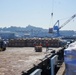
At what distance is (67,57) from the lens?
5191 mm

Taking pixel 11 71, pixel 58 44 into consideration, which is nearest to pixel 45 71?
pixel 11 71

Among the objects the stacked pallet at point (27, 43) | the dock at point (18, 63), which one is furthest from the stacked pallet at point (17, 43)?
the dock at point (18, 63)

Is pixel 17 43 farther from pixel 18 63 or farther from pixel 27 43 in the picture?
pixel 18 63

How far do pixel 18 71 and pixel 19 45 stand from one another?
799 inches

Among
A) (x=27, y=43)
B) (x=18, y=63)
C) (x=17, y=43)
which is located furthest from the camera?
(x=27, y=43)

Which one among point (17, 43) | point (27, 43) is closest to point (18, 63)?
point (17, 43)

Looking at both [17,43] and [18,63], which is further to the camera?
[17,43]

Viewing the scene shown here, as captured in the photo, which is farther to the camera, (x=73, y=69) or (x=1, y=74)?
(x=1, y=74)

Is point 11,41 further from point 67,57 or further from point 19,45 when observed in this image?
point 67,57

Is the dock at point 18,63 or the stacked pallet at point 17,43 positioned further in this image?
the stacked pallet at point 17,43

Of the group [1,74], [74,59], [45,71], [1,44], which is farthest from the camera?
[1,44]

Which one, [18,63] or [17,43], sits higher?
[17,43]

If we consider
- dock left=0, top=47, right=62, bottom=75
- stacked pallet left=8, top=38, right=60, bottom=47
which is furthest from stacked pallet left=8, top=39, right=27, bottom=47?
dock left=0, top=47, right=62, bottom=75

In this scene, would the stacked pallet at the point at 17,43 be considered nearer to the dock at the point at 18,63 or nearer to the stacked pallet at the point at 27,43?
the stacked pallet at the point at 27,43
